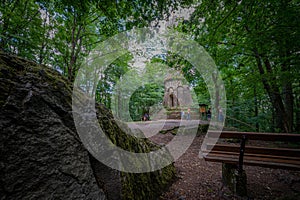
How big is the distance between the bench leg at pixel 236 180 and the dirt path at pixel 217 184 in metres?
0.13

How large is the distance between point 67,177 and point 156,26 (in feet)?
9.98

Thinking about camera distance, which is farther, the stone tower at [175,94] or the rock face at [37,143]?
the stone tower at [175,94]

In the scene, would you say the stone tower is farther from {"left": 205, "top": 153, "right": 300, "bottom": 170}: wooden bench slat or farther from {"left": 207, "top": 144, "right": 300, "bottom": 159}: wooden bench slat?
{"left": 205, "top": 153, "right": 300, "bottom": 170}: wooden bench slat

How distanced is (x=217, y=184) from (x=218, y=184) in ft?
0.06

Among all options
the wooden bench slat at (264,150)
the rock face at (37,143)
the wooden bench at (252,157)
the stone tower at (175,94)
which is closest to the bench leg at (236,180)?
the wooden bench at (252,157)

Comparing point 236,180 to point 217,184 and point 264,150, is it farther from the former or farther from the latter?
point 264,150

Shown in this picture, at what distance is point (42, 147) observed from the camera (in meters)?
1.10

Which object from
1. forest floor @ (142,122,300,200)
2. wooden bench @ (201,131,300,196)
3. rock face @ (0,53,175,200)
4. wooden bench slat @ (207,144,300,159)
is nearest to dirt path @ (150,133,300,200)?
forest floor @ (142,122,300,200)

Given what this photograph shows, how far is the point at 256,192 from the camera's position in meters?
2.40

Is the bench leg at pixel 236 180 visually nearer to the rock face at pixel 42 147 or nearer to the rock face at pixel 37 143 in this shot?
the rock face at pixel 42 147

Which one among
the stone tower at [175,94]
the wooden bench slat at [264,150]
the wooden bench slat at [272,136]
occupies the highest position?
the stone tower at [175,94]

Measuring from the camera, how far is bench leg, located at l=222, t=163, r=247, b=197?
7.32 ft

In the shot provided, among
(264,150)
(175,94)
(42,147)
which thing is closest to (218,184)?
(264,150)

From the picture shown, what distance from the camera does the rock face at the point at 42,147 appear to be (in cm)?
96
